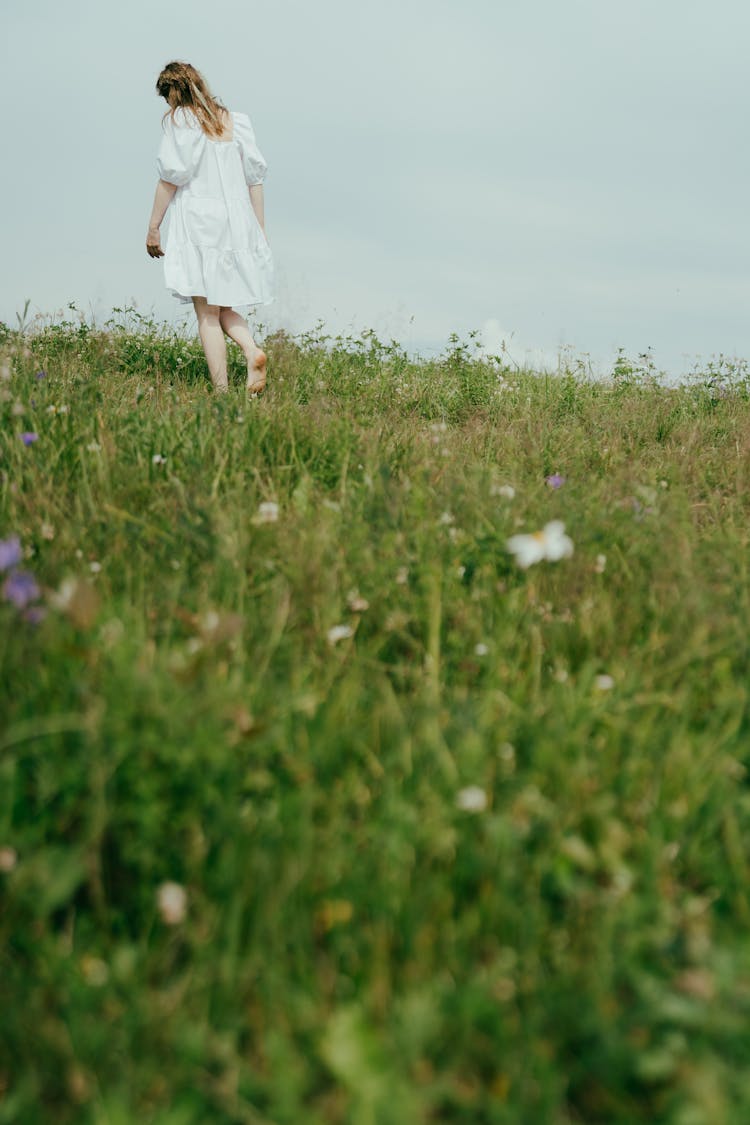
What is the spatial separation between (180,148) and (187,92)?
1.32 feet

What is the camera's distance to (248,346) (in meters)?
5.90

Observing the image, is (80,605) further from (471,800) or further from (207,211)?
(207,211)

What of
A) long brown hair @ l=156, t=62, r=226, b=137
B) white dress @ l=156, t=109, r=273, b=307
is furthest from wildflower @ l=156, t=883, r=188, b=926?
long brown hair @ l=156, t=62, r=226, b=137

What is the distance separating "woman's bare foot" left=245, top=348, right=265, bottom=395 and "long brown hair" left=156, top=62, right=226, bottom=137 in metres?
1.55

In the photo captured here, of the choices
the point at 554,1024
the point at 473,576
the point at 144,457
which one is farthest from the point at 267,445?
the point at 554,1024

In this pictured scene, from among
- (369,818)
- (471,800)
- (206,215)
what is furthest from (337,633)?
(206,215)

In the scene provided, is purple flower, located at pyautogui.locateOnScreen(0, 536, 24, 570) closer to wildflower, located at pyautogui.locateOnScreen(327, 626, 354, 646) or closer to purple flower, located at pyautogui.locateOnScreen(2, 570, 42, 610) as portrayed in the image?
purple flower, located at pyautogui.locateOnScreen(2, 570, 42, 610)

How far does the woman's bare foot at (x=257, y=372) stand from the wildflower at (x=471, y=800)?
14.3ft

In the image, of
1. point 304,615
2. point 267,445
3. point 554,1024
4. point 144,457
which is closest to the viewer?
point 554,1024

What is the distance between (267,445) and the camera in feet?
11.2

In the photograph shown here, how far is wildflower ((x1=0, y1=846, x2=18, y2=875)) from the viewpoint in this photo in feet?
4.79

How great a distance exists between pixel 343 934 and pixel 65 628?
0.86 meters

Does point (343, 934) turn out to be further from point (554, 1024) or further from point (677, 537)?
point (677, 537)

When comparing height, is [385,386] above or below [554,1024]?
above
